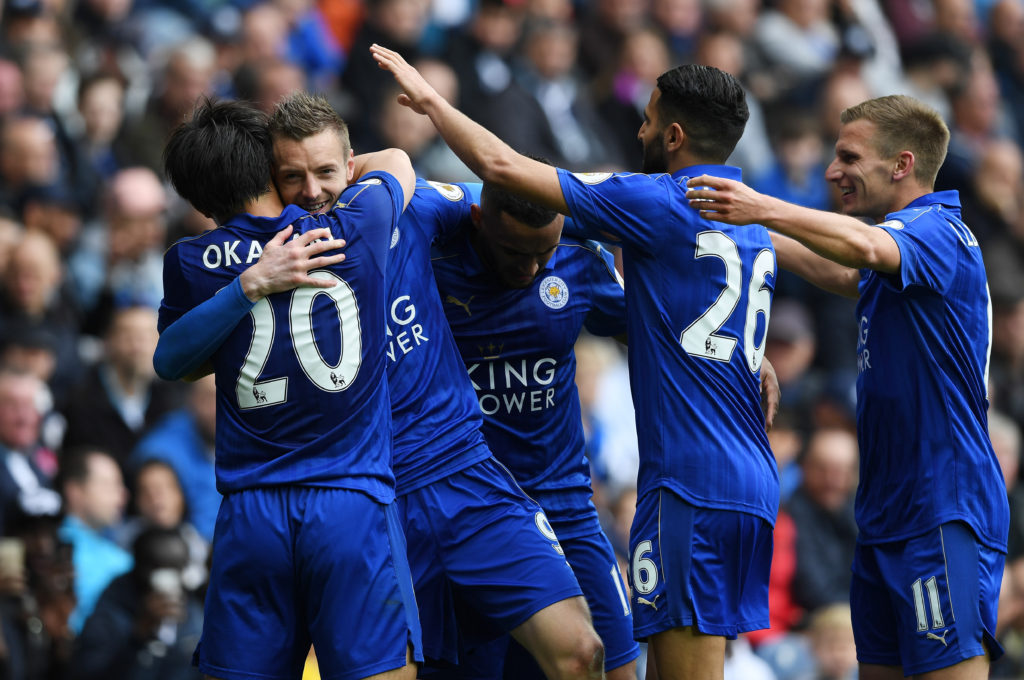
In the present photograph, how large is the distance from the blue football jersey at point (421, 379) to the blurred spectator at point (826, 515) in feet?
15.5

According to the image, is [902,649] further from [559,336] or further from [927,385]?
[559,336]

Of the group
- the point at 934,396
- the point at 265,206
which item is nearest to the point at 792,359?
→ the point at 934,396

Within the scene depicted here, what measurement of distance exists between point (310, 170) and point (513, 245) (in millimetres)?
991

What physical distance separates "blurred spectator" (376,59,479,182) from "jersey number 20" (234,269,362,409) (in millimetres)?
5881

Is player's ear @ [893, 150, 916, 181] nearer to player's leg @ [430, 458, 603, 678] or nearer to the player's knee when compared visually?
player's leg @ [430, 458, 603, 678]

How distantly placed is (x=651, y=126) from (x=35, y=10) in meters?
6.80

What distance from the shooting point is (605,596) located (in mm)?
5965

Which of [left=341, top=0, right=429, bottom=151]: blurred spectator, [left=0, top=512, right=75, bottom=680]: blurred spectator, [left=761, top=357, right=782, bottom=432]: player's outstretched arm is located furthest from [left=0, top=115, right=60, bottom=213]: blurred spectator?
[left=761, top=357, right=782, bottom=432]: player's outstretched arm

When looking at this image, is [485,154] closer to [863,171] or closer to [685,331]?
[685,331]

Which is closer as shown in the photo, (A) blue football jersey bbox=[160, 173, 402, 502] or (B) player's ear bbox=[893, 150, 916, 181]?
(A) blue football jersey bbox=[160, 173, 402, 502]

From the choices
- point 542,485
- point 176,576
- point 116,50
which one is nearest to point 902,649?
point 542,485

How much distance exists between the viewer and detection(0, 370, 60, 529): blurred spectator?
7.89m

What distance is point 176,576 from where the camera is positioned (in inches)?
300

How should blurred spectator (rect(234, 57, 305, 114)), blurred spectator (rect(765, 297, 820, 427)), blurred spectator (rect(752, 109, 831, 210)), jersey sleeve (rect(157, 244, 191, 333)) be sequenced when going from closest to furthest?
jersey sleeve (rect(157, 244, 191, 333)) < blurred spectator (rect(234, 57, 305, 114)) < blurred spectator (rect(765, 297, 820, 427)) < blurred spectator (rect(752, 109, 831, 210))
